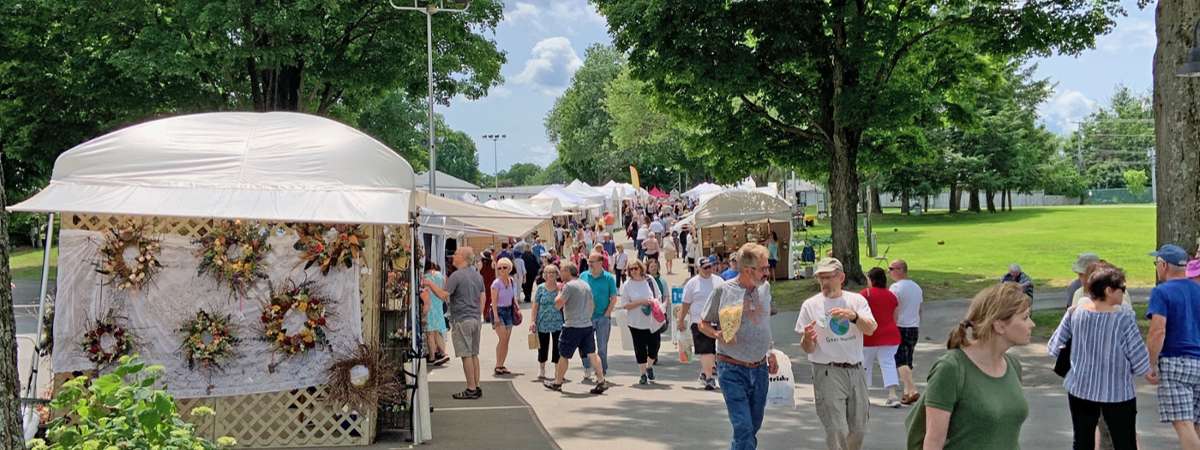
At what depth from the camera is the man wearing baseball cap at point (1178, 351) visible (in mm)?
6930

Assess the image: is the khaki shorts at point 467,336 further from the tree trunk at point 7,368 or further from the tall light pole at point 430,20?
the tall light pole at point 430,20

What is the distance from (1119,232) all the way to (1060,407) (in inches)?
1556

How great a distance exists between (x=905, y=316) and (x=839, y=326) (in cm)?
452

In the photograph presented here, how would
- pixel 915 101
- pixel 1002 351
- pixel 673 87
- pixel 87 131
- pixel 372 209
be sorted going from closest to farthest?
pixel 1002 351 < pixel 372 209 < pixel 915 101 < pixel 673 87 < pixel 87 131

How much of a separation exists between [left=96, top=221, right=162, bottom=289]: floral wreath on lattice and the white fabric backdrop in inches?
3.0

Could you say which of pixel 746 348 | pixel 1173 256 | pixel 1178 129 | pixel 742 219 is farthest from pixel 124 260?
pixel 742 219

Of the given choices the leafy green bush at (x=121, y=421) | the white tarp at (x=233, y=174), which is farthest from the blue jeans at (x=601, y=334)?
the leafy green bush at (x=121, y=421)

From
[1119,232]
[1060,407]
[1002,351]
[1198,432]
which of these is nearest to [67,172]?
[1002,351]

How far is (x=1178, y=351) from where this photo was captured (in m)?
6.96

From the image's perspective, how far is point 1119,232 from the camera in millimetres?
46031

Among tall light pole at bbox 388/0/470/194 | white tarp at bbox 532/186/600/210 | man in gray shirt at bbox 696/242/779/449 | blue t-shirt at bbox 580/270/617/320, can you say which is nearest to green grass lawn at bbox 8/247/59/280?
tall light pole at bbox 388/0/470/194

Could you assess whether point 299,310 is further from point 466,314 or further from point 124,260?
point 466,314

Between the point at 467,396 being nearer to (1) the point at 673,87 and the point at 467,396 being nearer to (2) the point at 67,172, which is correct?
(2) the point at 67,172

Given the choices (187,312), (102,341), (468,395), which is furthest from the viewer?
(468,395)
